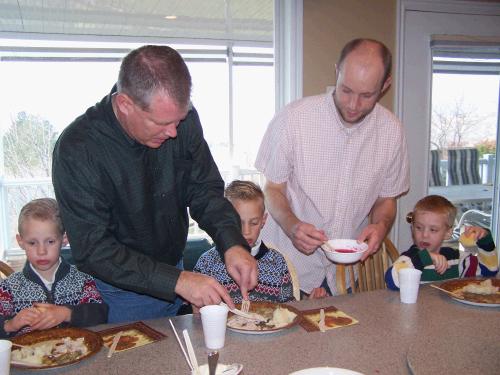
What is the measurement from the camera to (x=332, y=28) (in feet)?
10.9

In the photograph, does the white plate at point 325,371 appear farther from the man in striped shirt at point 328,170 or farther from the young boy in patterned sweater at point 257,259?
the man in striped shirt at point 328,170

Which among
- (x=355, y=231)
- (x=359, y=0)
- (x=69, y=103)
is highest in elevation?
(x=359, y=0)

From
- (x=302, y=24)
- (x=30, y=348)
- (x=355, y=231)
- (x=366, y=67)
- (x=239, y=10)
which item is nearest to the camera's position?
(x=30, y=348)

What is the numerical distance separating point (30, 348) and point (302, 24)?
2715 mm

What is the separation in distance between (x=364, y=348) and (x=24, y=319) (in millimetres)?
1060

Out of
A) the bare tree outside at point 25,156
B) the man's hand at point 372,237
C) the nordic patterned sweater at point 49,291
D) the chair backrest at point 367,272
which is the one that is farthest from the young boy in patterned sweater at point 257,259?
the bare tree outside at point 25,156

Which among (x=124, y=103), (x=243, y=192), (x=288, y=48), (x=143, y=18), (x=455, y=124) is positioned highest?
(x=143, y=18)

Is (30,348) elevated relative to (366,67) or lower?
lower

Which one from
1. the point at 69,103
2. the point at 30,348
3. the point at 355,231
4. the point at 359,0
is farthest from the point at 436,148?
the point at 69,103

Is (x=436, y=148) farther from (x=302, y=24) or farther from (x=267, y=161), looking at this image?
(x=267, y=161)

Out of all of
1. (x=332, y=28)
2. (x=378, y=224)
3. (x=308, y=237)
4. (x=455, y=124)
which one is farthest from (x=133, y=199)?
(x=455, y=124)

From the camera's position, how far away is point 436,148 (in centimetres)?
370

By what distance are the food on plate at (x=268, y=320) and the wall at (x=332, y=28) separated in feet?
6.93

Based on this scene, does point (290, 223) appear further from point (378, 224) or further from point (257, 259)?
point (378, 224)
